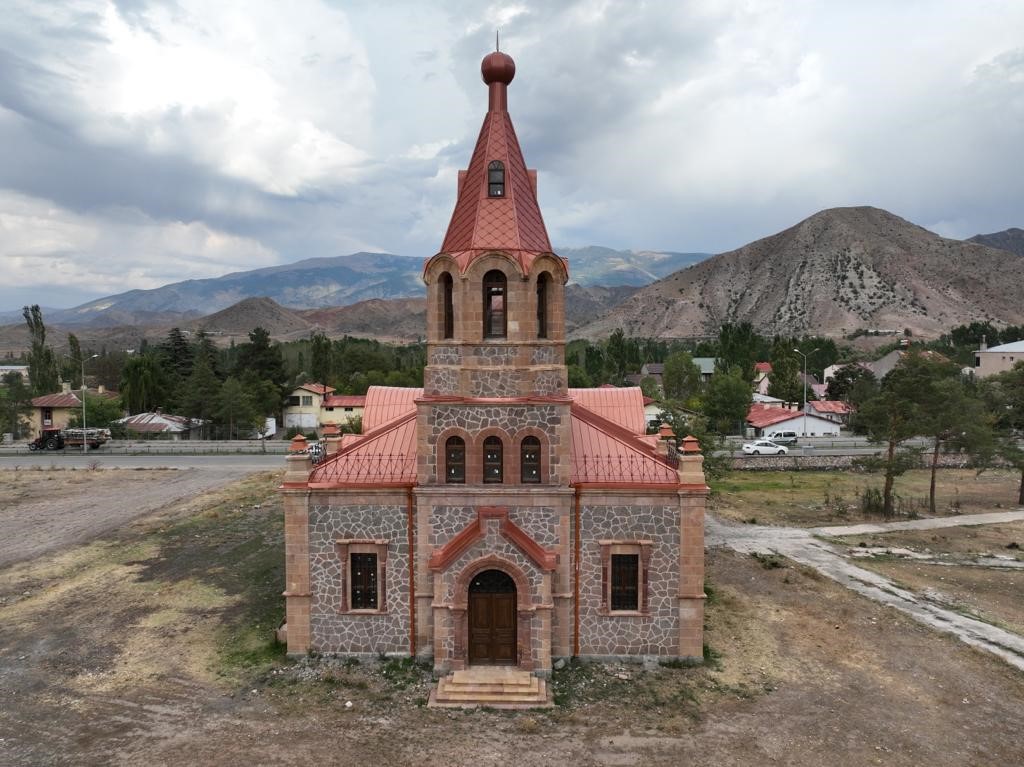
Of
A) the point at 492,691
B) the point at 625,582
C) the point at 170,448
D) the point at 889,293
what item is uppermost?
the point at 889,293

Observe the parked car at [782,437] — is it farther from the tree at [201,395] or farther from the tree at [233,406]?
the tree at [201,395]

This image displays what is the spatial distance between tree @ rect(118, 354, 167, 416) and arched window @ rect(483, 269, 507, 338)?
7050 centimetres

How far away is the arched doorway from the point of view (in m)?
18.9

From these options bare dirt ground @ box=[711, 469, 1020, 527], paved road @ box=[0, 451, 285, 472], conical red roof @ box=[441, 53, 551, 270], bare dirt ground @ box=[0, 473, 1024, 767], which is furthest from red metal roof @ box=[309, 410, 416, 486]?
paved road @ box=[0, 451, 285, 472]

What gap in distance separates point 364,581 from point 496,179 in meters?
12.7

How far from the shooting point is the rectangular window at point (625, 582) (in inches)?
769

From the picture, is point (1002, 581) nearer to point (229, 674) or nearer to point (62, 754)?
point (229, 674)

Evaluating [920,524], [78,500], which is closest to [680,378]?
[920,524]

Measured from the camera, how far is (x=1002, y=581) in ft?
91.6

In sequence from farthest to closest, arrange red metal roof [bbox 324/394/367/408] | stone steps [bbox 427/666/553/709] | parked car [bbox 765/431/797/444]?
red metal roof [bbox 324/394/367/408], parked car [bbox 765/431/797/444], stone steps [bbox 427/666/553/709]

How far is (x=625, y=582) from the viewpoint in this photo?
19.6m

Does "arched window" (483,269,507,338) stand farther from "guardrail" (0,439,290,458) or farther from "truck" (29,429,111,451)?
"truck" (29,429,111,451)

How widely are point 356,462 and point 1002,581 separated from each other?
2787 centimetres

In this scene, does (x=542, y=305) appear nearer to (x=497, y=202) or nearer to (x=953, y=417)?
(x=497, y=202)
